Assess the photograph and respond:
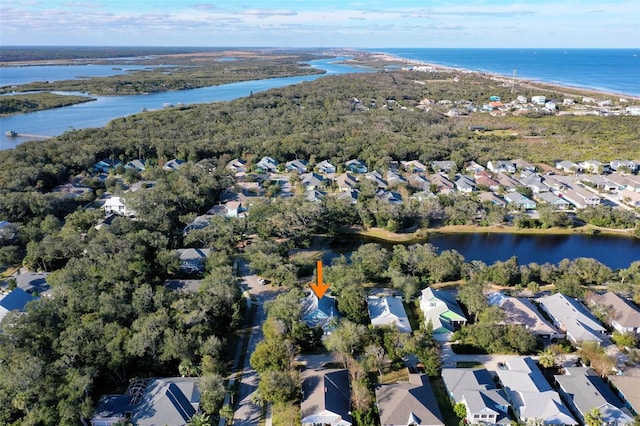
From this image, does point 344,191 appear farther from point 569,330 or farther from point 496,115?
point 496,115

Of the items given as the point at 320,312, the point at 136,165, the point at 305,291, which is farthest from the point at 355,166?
the point at 320,312

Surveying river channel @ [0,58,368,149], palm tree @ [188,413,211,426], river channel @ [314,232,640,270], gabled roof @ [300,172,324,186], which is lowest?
river channel @ [314,232,640,270]

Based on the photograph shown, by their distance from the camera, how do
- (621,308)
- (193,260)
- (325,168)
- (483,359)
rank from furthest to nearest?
(325,168) < (193,260) < (621,308) < (483,359)

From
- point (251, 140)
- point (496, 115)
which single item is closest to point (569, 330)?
point (251, 140)

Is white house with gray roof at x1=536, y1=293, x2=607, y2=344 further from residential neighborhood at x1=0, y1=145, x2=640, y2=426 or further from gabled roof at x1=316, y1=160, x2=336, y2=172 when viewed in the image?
gabled roof at x1=316, y1=160, x2=336, y2=172

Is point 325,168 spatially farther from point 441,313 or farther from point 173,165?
point 441,313

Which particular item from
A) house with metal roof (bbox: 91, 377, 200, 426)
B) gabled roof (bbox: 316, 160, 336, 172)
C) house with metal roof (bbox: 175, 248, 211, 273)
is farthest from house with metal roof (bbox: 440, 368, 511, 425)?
gabled roof (bbox: 316, 160, 336, 172)
